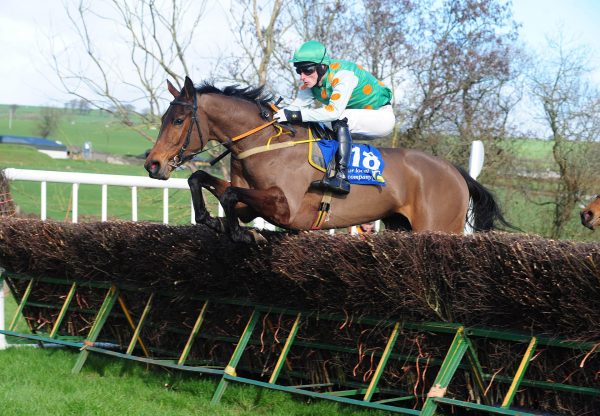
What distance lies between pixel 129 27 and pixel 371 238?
27.0 ft

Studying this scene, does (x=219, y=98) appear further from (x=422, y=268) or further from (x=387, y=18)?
(x=387, y=18)

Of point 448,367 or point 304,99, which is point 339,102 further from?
point 448,367

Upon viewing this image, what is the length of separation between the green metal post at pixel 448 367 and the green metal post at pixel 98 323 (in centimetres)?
284

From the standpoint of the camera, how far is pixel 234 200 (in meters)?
5.04

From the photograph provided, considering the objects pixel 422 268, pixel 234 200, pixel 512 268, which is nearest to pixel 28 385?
pixel 234 200

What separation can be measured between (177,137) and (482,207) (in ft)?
9.75

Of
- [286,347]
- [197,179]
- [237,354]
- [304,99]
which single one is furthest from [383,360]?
[304,99]

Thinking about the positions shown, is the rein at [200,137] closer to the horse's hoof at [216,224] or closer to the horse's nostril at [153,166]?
the horse's nostril at [153,166]

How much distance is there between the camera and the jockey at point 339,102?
5.58m

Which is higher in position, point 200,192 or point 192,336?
point 200,192

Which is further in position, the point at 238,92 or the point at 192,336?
the point at 238,92

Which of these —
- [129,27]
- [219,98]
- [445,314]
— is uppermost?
[129,27]

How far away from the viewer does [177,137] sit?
5328mm

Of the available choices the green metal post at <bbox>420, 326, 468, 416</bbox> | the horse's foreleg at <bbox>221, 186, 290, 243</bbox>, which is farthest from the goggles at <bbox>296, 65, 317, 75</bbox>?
the green metal post at <bbox>420, 326, 468, 416</bbox>
